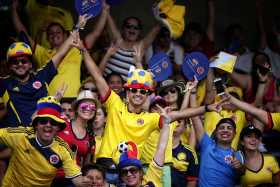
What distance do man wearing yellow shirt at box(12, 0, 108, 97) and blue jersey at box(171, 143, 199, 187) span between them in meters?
1.54

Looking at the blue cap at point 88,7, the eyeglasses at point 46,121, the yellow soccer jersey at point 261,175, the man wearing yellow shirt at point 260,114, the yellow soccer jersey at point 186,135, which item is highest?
the blue cap at point 88,7

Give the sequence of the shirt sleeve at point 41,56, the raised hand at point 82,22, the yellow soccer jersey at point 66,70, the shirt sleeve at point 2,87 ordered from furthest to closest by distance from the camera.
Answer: the shirt sleeve at point 41,56 < the yellow soccer jersey at point 66,70 < the raised hand at point 82,22 < the shirt sleeve at point 2,87

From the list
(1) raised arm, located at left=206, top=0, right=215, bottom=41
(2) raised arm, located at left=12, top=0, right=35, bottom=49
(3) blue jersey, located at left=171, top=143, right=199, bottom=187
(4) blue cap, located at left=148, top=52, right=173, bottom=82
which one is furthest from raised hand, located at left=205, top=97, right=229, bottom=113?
(1) raised arm, located at left=206, top=0, right=215, bottom=41

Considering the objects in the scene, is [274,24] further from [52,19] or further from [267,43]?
[52,19]

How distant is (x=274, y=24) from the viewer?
1216 cm

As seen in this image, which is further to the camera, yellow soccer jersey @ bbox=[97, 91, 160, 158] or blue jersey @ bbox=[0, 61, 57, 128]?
blue jersey @ bbox=[0, 61, 57, 128]

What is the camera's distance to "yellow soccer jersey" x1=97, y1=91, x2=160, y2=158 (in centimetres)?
862

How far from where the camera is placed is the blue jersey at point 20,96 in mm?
8820

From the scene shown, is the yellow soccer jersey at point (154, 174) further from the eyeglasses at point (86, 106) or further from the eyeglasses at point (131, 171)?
the eyeglasses at point (86, 106)

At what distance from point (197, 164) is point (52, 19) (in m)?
2.97

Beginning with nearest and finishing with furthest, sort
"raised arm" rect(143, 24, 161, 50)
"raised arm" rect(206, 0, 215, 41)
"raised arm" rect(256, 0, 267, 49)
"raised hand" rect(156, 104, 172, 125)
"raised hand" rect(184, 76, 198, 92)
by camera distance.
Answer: "raised hand" rect(156, 104, 172, 125) → "raised hand" rect(184, 76, 198, 92) → "raised arm" rect(143, 24, 161, 50) → "raised arm" rect(206, 0, 215, 41) → "raised arm" rect(256, 0, 267, 49)

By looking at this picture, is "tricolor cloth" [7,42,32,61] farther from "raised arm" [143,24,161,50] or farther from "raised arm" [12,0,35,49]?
"raised arm" [143,24,161,50]

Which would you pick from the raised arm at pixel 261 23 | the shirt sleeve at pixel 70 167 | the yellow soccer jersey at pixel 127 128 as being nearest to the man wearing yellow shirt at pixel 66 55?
the yellow soccer jersey at pixel 127 128

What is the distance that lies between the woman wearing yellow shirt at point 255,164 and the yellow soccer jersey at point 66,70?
7.19 feet
